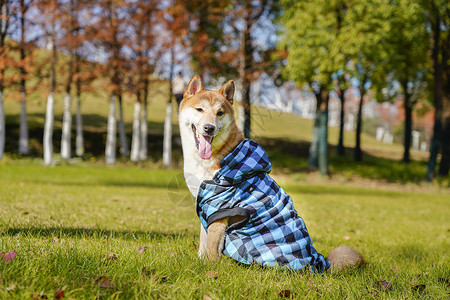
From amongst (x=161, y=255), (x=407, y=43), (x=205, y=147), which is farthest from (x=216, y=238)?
(x=407, y=43)

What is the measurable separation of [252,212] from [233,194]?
0.82 feet

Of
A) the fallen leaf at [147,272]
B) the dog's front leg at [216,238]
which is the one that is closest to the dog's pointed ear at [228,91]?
the dog's front leg at [216,238]

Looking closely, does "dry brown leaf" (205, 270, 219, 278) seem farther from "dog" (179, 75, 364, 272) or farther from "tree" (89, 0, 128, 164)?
"tree" (89, 0, 128, 164)

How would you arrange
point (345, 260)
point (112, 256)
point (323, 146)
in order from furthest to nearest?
1. point (323, 146)
2. point (345, 260)
3. point (112, 256)

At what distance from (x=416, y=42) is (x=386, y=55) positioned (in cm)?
308

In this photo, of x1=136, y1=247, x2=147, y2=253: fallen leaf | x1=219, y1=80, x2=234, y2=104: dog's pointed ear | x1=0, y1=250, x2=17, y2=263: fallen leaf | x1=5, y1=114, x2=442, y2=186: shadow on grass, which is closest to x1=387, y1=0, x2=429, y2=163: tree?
x1=5, y1=114, x2=442, y2=186: shadow on grass

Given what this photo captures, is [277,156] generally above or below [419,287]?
below

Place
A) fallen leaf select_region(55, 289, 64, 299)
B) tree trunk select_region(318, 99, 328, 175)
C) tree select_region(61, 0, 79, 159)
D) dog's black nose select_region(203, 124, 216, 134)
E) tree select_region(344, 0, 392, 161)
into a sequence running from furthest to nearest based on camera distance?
1. tree trunk select_region(318, 99, 328, 175)
2. tree select_region(61, 0, 79, 159)
3. tree select_region(344, 0, 392, 161)
4. dog's black nose select_region(203, 124, 216, 134)
5. fallen leaf select_region(55, 289, 64, 299)

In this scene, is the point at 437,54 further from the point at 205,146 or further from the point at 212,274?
the point at 212,274

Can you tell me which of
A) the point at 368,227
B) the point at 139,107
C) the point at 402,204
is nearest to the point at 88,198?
the point at 368,227

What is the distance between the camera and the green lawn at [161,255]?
257cm

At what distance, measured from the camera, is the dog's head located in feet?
11.0

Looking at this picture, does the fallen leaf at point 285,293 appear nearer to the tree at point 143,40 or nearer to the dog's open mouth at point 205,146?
the dog's open mouth at point 205,146

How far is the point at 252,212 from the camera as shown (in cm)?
334
